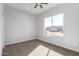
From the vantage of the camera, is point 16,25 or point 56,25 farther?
point 56,25

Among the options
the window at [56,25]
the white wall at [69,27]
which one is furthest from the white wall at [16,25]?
the white wall at [69,27]

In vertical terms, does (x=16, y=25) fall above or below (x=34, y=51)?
→ above

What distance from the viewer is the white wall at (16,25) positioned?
2.96 m

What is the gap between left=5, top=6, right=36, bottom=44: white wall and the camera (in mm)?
2961

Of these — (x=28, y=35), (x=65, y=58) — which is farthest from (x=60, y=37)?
(x=65, y=58)

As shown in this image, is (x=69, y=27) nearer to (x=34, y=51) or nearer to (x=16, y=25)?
(x=34, y=51)

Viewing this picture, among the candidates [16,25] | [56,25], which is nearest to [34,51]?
[16,25]

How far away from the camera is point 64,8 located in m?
3.32

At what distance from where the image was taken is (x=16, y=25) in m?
3.44

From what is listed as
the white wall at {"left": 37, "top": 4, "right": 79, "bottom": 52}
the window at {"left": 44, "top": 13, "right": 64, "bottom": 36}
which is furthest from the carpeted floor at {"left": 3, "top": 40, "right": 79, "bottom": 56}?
the window at {"left": 44, "top": 13, "right": 64, "bottom": 36}

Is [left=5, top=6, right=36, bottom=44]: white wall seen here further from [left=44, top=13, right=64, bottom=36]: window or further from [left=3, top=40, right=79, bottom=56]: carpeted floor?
[left=44, top=13, right=64, bottom=36]: window

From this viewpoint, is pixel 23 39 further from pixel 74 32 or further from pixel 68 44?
pixel 74 32

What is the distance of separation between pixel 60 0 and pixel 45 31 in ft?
13.9

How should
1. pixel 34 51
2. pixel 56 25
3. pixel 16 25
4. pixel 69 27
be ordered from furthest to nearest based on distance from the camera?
pixel 56 25 < pixel 16 25 < pixel 69 27 < pixel 34 51
